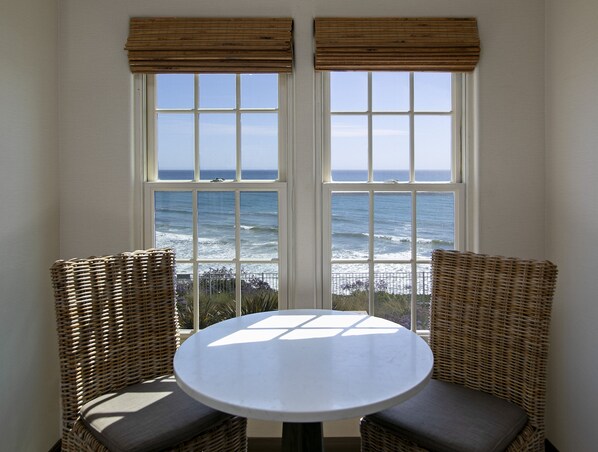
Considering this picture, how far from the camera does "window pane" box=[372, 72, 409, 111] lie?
8.23 ft

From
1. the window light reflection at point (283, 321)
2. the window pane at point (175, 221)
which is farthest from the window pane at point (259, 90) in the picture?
the window light reflection at point (283, 321)

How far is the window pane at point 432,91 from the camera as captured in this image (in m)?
2.51

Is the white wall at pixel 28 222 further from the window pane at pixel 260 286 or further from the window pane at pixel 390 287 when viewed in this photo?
the window pane at pixel 390 287

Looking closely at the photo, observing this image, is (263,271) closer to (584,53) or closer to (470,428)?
(470,428)

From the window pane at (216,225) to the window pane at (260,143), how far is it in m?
0.22

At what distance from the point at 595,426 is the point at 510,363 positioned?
69cm

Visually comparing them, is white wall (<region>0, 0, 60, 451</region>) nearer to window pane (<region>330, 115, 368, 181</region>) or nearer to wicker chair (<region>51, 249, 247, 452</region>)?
wicker chair (<region>51, 249, 247, 452</region>)

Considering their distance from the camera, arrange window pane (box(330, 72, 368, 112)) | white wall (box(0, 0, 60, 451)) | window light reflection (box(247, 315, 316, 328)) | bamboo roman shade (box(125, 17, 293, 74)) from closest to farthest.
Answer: window light reflection (box(247, 315, 316, 328))
white wall (box(0, 0, 60, 451))
bamboo roman shade (box(125, 17, 293, 74))
window pane (box(330, 72, 368, 112))

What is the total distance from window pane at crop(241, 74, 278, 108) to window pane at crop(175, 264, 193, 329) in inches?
39.9

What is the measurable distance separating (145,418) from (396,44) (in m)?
2.12

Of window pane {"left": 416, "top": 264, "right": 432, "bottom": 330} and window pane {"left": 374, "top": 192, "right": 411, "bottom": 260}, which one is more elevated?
window pane {"left": 374, "top": 192, "right": 411, "bottom": 260}

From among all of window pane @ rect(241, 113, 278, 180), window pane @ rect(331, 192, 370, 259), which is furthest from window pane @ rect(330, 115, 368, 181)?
window pane @ rect(241, 113, 278, 180)

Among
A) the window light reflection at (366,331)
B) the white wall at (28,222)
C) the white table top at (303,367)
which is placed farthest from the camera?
the white wall at (28,222)

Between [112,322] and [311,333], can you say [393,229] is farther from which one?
[112,322]
